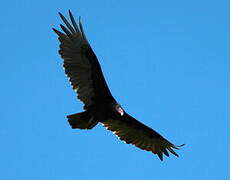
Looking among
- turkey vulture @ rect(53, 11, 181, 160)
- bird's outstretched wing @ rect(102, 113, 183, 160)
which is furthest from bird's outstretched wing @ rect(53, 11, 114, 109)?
bird's outstretched wing @ rect(102, 113, 183, 160)

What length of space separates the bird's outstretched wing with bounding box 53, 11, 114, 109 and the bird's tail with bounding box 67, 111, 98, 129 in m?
0.28

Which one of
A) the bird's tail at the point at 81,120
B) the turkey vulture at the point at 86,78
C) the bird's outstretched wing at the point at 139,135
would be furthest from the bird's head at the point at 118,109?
the bird's outstretched wing at the point at 139,135

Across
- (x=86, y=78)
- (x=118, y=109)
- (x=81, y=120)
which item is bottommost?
(x=81, y=120)

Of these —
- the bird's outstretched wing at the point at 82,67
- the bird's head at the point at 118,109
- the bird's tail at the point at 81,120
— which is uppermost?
the bird's outstretched wing at the point at 82,67

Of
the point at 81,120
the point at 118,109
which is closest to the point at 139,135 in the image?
the point at 118,109

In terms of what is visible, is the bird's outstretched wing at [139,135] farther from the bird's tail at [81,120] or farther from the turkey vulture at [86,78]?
the bird's tail at [81,120]

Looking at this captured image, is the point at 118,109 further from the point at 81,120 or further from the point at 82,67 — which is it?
the point at 82,67

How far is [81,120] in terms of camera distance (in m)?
10.4

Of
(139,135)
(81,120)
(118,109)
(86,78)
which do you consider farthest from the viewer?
(139,135)

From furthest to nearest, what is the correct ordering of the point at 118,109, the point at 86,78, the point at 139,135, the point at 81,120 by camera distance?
the point at 139,135
the point at 86,78
the point at 118,109
the point at 81,120

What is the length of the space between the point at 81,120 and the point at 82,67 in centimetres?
103

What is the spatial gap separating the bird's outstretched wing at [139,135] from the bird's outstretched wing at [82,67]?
76cm

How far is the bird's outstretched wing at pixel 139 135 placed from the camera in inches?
444

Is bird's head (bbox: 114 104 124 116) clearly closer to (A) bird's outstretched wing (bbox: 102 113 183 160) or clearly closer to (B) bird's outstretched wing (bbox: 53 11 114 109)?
(B) bird's outstretched wing (bbox: 53 11 114 109)
